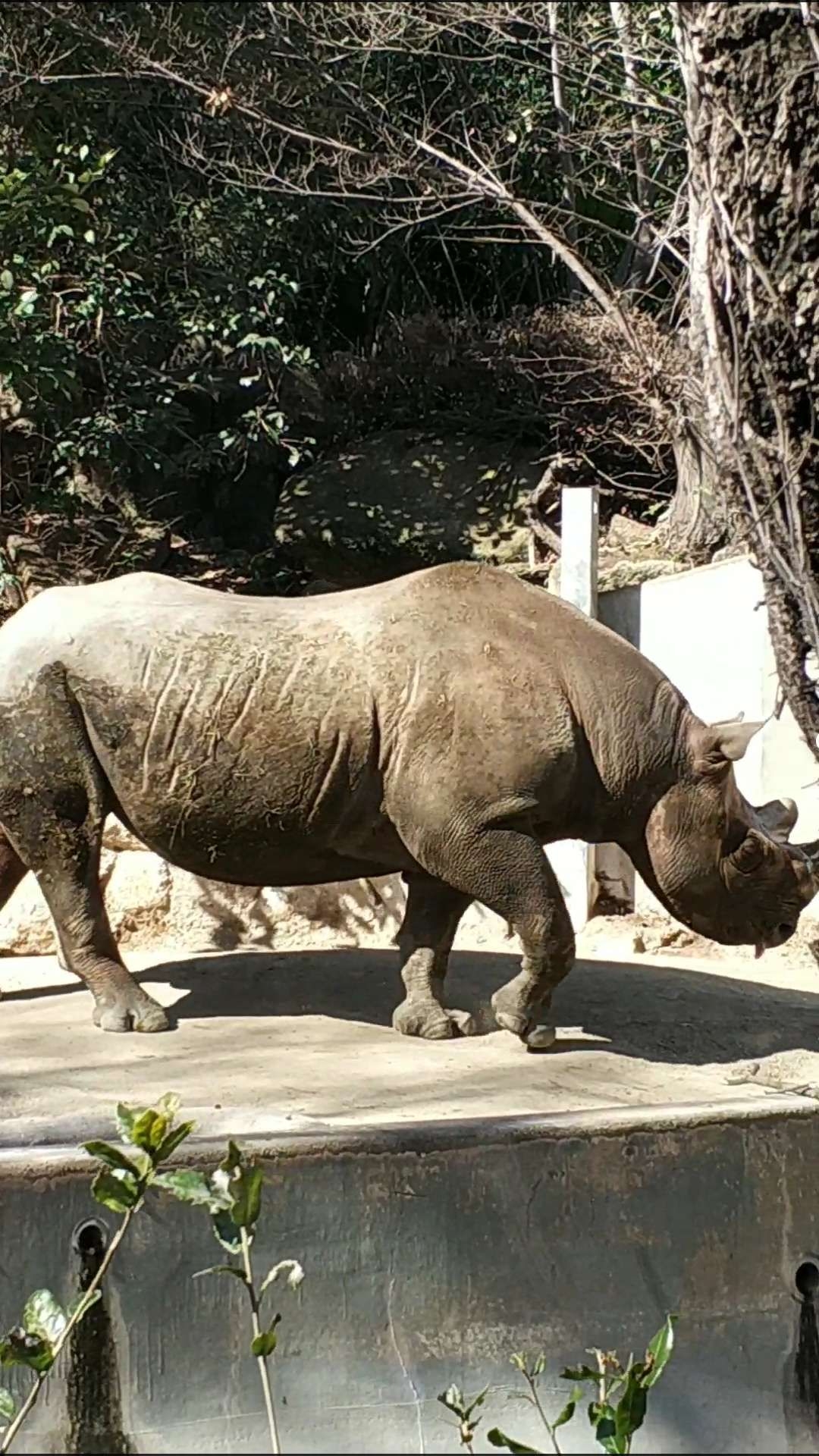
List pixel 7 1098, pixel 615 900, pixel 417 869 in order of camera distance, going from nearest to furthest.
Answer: pixel 7 1098 < pixel 417 869 < pixel 615 900

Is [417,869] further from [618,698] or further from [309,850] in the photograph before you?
[618,698]

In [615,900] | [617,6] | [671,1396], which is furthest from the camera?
[617,6]

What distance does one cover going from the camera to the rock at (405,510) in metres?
12.8

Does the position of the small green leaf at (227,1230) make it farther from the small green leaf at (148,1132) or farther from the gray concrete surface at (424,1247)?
the gray concrete surface at (424,1247)

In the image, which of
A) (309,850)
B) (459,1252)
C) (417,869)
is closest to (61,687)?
(309,850)

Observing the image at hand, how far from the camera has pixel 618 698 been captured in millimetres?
6055

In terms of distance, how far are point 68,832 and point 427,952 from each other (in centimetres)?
157

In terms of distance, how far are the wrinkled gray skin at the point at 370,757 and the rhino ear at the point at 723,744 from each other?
1 centimetres

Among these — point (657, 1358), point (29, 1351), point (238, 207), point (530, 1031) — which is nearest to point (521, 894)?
point (530, 1031)

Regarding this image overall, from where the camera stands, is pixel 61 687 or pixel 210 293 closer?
pixel 61 687

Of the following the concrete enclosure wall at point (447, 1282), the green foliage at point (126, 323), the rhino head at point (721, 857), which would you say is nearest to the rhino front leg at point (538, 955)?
the rhino head at point (721, 857)

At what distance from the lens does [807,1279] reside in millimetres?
4887

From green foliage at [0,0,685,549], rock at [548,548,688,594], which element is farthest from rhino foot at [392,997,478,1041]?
rock at [548,548,688,594]

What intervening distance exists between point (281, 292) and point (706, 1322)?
28.9 feet
